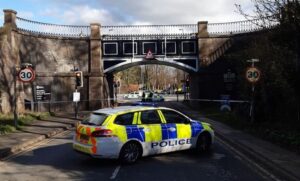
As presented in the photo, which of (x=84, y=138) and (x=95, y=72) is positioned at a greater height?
(x=95, y=72)

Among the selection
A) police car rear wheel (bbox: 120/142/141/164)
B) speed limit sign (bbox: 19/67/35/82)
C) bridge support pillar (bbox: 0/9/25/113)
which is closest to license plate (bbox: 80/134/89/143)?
police car rear wheel (bbox: 120/142/141/164)

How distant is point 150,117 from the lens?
12.7 metres

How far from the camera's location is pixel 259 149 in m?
13.9

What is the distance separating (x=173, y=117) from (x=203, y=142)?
55.1 inches

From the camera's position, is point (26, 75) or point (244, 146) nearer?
point (244, 146)

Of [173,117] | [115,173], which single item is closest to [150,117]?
[173,117]

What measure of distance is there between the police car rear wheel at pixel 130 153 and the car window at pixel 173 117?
1391 mm

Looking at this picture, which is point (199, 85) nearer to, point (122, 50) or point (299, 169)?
point (122, 50)

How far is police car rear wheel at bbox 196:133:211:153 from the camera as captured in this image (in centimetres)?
1389

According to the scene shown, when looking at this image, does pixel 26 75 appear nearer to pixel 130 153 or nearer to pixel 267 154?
pixel 130 153

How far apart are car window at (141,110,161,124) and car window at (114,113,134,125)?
0.37 metres

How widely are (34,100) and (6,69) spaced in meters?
6.75

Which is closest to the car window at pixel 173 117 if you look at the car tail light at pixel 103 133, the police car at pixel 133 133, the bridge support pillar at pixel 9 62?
the police car at pixel 133 133

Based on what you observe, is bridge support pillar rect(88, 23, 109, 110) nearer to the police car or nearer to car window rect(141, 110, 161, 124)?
the police car
